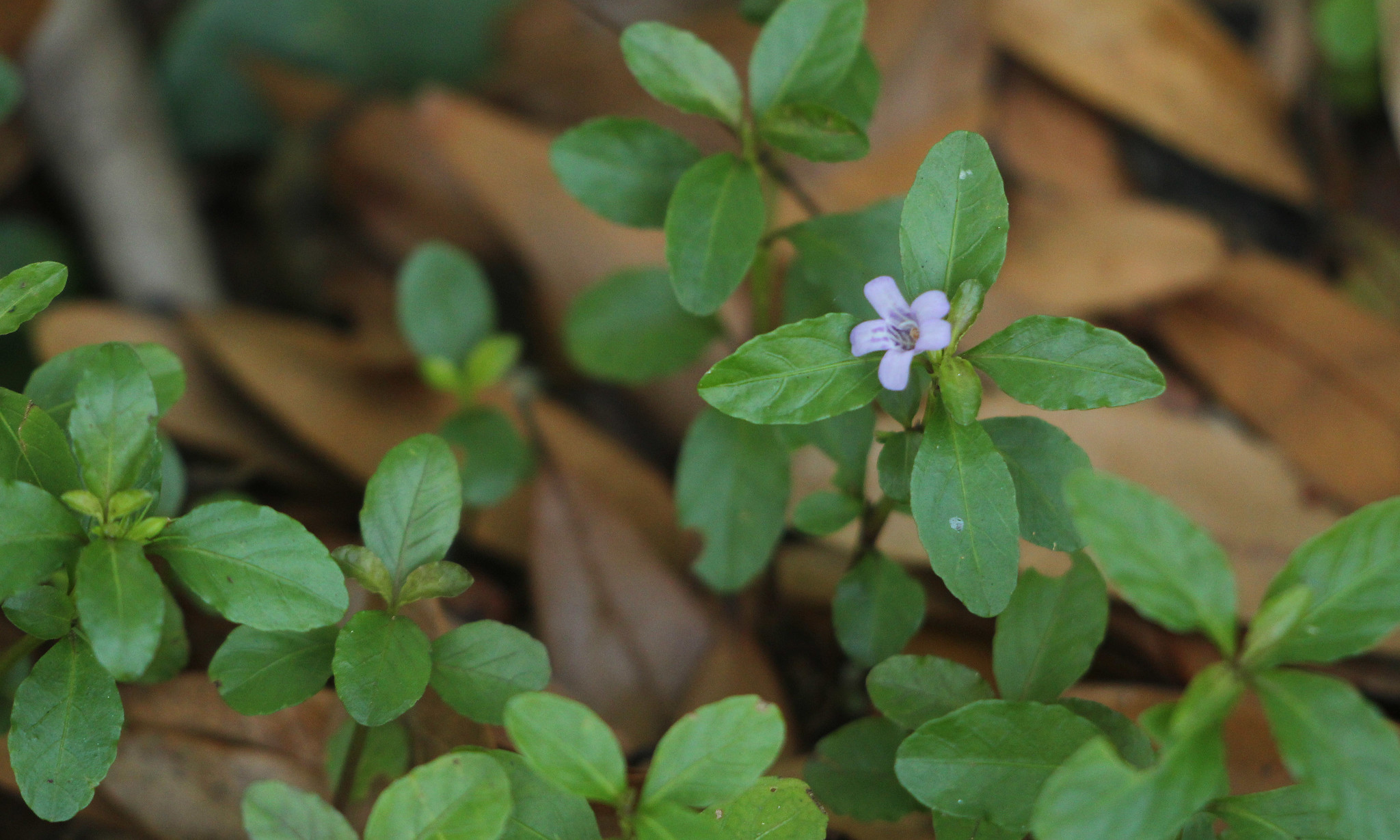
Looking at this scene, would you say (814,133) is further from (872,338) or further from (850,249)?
(872,338)

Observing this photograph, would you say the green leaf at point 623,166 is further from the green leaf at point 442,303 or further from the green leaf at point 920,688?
the green leaf at point 920,688

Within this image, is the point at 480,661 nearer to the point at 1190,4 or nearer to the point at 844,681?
the point at 844,681

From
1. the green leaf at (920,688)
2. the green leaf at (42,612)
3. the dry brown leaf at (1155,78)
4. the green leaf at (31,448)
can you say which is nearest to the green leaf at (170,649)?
the green leaf at (42,612)

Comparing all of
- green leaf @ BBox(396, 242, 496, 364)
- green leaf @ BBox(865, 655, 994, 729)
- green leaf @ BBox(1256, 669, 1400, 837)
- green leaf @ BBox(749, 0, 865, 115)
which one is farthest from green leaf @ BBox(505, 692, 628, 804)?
green leaf @ BBox(396, 242, 496, 364)

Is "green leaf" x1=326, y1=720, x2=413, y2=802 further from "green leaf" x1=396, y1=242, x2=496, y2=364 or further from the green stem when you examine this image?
"green leaf" x1=396, y1=242, x2=496, y2=364

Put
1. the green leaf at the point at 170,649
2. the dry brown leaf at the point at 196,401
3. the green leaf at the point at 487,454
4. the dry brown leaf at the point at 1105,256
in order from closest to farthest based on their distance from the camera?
the green leaf at the point at 170,649 → the green leaf at the point at 487,454 → the dry brown leaf at the point at 196,401 → the dry brown leaf at the point at 1105,256

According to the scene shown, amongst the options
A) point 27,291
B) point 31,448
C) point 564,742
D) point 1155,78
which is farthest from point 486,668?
point 1155,78
